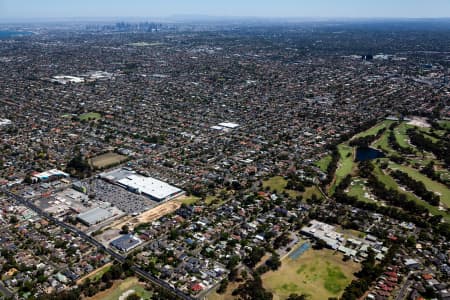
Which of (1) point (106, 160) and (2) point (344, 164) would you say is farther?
(1) point (106, 160)

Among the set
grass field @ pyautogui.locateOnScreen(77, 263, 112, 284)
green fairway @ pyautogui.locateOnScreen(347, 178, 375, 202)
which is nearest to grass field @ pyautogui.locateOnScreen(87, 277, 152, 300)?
grass field @ pyautogui.locateOnScreen(77, 263, 112, 284)

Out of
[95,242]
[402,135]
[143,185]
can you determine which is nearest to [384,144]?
[402,135]

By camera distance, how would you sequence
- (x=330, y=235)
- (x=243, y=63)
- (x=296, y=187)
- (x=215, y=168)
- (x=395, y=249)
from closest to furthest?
(x=395, y=249) < (x=330, y=235) < (x=296, y=187) < (x=215, y=168) < (x=243, y=63)

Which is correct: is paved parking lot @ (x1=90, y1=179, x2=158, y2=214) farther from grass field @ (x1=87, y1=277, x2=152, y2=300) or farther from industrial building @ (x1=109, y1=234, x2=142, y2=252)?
grass field @ (x1=87, y1=277, x2=152, y2=300)

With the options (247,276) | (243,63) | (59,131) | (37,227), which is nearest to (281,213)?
(247,276)

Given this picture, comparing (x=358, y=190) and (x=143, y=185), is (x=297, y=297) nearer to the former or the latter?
(x=358, y=190)

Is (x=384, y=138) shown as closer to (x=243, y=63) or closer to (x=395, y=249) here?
(x=395, y=249)
